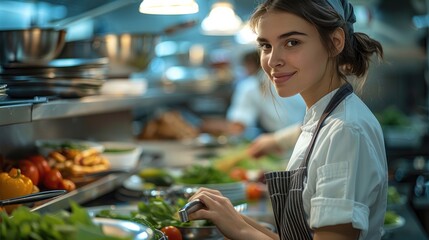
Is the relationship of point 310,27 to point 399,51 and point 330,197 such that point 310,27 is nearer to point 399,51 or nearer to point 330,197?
point 330,197

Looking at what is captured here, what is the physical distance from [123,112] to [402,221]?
2261mm

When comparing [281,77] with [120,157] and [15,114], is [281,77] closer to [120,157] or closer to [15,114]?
[15,114]

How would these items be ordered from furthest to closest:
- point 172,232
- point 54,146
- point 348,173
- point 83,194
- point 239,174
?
point 239,174 → point 54,146 → point 83,194 → point 172,232 → point 348,173

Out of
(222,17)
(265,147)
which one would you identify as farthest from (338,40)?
(222,17)

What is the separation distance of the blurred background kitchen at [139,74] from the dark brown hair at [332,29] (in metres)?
0.24

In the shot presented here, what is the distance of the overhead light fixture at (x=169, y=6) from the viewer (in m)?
2.86

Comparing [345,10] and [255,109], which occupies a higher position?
[345,10]

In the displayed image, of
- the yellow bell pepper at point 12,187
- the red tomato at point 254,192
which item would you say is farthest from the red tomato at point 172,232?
the red tomato at point 254,192

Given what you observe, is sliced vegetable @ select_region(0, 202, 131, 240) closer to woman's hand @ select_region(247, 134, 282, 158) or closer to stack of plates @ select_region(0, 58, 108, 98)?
stack of plates @ select_region(0, 58, 108, 98)

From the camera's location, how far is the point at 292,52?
2.16 metres

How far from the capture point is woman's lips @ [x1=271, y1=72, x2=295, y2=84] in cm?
218

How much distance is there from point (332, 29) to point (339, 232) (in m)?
0.65

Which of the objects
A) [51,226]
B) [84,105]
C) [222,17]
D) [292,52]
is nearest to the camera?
[51,226]

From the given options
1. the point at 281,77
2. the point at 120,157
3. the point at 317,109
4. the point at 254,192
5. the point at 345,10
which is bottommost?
the point at 254,192
